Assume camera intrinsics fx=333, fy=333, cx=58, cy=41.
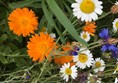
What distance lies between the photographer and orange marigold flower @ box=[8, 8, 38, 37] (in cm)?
140

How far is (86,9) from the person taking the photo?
123 cm

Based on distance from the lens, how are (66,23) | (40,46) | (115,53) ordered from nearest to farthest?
(66,23)
(40,46)
(115,53)

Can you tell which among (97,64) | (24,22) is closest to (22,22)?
(24,22)

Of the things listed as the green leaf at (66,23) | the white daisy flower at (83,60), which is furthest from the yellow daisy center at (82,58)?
the green leaf at (66,23)

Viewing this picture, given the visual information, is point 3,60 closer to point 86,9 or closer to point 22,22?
point 22,22

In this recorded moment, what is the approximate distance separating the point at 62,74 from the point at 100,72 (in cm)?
16

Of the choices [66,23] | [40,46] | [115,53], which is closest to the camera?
[66,23]

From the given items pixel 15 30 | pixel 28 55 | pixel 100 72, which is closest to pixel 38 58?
pixel 28 55

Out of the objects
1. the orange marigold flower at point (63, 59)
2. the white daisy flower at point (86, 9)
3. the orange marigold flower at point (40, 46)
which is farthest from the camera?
the orange marigold flower at point (63, 59)

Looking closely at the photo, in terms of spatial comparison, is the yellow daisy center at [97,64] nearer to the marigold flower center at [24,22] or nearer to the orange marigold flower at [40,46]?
the orange marigold flower at [40,46]

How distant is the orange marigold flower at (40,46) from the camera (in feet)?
4.50

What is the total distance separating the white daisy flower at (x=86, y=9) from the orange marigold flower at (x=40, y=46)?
23cm

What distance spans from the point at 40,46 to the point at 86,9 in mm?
274

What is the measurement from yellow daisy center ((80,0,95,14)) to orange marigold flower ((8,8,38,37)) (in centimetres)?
28
